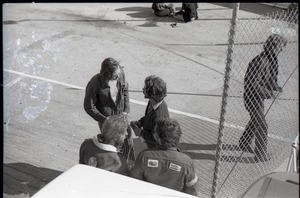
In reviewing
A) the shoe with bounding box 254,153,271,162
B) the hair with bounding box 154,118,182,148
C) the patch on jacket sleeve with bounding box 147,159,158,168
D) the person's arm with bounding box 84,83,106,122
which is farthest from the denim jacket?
the shoe with bounding box 254,153,271,162

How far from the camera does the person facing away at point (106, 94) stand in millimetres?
5465

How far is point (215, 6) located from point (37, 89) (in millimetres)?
7871

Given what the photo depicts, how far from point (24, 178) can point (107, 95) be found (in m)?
1.61

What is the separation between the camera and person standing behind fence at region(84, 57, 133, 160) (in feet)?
18.0

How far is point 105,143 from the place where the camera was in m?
4.38

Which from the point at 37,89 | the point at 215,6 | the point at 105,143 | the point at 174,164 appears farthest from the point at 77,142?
the point at 215,6

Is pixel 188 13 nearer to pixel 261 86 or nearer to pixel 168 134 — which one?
pixel 261 86

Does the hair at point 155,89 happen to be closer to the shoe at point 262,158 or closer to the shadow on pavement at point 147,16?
the shoe at point 262,158

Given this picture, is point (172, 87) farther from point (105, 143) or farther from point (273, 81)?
point (105, 143)

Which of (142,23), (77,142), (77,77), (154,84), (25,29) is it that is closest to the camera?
(154,84)

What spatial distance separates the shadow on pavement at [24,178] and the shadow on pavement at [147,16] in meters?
7.13

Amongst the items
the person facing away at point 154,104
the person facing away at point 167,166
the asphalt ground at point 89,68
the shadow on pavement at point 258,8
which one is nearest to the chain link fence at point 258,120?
the asphalt ground at point 89,68

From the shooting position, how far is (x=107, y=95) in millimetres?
5625

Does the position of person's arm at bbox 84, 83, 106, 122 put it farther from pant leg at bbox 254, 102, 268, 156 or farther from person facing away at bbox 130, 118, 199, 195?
pant leg at bbox 254, 102, 268, 156
